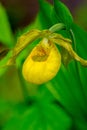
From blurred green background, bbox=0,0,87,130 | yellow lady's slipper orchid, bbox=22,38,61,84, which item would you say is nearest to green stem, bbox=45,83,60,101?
blurred green background, bbox=0,0,87,130

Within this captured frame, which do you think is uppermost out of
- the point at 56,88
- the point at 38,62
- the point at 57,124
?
the point at 38,62

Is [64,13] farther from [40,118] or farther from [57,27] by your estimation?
[40,118]

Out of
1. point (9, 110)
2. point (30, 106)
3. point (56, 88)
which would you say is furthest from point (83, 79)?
point (9, 110)

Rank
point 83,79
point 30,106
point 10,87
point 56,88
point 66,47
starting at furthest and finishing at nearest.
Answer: point 10,87 → point 30,106 → point 56,88 → point 83,79 → point 66,47

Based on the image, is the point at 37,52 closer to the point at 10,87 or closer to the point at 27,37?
the point at 27,37

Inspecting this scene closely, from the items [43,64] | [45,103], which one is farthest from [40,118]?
[43,64]

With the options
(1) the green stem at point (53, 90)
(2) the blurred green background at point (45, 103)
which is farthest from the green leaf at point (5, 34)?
(1) the green stem at point (53, 90)

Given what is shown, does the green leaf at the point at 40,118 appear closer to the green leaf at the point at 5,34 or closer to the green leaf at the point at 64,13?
the green leaf at the point at 5,34
